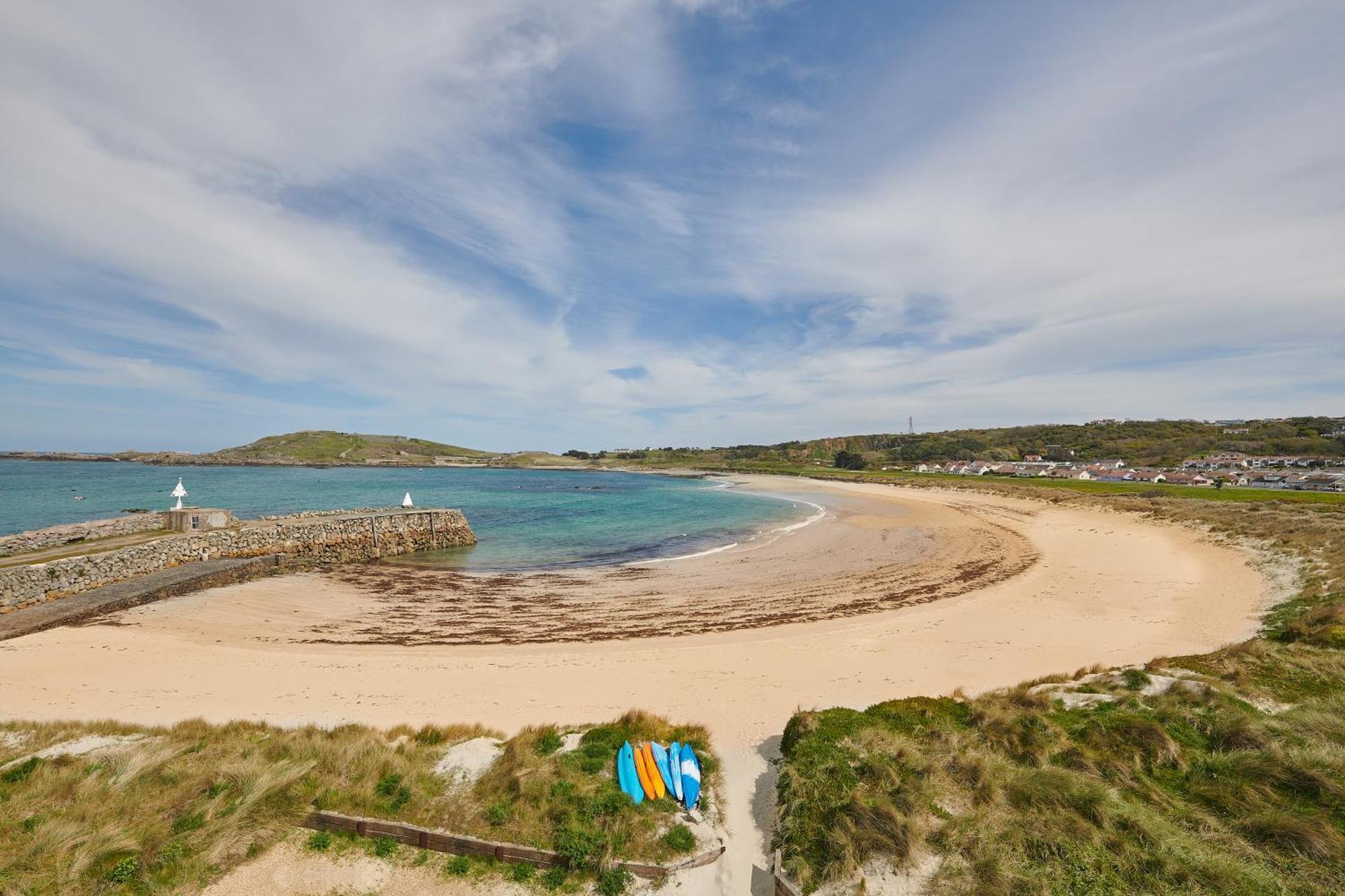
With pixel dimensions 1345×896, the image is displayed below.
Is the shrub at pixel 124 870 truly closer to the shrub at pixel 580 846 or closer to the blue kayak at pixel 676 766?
the shrub at pixel 580 846

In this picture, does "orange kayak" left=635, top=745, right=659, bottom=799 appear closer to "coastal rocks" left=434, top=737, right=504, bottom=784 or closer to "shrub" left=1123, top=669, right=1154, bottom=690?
"coastal rocks" left=434, top=737, right=504, bottom=784

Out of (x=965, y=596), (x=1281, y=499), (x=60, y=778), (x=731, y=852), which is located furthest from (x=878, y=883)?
(x=1281, y=499)

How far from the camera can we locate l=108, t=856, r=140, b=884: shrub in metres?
6.03

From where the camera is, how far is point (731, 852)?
687 centimetres

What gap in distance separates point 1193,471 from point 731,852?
112782 millimetres

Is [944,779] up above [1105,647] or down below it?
above

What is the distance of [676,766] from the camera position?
820 cm

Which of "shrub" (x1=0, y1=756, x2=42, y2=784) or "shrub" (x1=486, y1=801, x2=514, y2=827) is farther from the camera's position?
"shrub" (x1=0, y1=756, x2=42, y2=784)

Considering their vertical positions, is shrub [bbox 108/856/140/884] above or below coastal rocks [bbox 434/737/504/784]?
above

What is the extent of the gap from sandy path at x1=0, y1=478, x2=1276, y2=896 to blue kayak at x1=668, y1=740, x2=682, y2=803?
0.87 m

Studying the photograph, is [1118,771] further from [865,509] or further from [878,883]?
[865,509]

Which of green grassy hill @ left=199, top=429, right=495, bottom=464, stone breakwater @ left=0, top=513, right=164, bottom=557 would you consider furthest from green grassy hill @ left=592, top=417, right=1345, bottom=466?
stone breakwater @ left=0, top=513, right=164, bottom=557

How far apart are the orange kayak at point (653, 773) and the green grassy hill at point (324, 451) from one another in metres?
178

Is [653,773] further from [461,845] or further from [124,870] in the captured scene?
[124,870]
